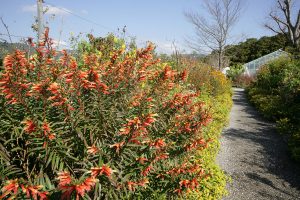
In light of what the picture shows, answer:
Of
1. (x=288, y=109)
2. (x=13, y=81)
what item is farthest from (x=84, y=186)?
(x=288, y=109)

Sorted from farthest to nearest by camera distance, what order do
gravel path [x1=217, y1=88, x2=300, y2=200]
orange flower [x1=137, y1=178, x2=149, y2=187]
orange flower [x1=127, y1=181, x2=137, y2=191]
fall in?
gravel path [x1=217, y1=88, x2=300, y2=200]
orange flower [x1=137, y1=178, x2=149, y2=187]
orange flower [x1=127, y1=181, x2=137, y2=191]

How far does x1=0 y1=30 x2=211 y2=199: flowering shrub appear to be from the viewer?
6.72 feet

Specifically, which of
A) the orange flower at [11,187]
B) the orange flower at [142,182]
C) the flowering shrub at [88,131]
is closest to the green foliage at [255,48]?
the flowering shrub at [88,131]

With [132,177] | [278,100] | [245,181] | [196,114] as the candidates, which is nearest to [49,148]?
[132,177]

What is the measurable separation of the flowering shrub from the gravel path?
2.31 m

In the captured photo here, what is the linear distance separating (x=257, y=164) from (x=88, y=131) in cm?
497

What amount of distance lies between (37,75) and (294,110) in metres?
9.79

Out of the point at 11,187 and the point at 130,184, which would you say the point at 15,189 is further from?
the point at 130,184

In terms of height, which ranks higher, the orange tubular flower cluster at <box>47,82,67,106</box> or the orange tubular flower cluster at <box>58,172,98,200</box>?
the orange tubular flower cluster at <box>47,82,67,106</box>

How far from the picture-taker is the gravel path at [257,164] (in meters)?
4.95

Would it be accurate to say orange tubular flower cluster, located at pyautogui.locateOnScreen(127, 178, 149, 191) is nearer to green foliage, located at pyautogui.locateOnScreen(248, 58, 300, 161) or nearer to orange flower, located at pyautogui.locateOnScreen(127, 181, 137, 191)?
orange flower, located at pyautogui.locateOnScreen(127, 181, 137, 191)

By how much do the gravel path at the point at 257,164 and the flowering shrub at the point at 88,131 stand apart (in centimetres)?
231

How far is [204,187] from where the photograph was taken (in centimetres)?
456

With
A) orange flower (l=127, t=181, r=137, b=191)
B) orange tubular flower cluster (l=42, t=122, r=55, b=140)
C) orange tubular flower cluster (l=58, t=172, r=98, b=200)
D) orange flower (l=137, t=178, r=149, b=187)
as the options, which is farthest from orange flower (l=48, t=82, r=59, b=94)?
orange flower (l=137, t=178, r=149, b=187)
